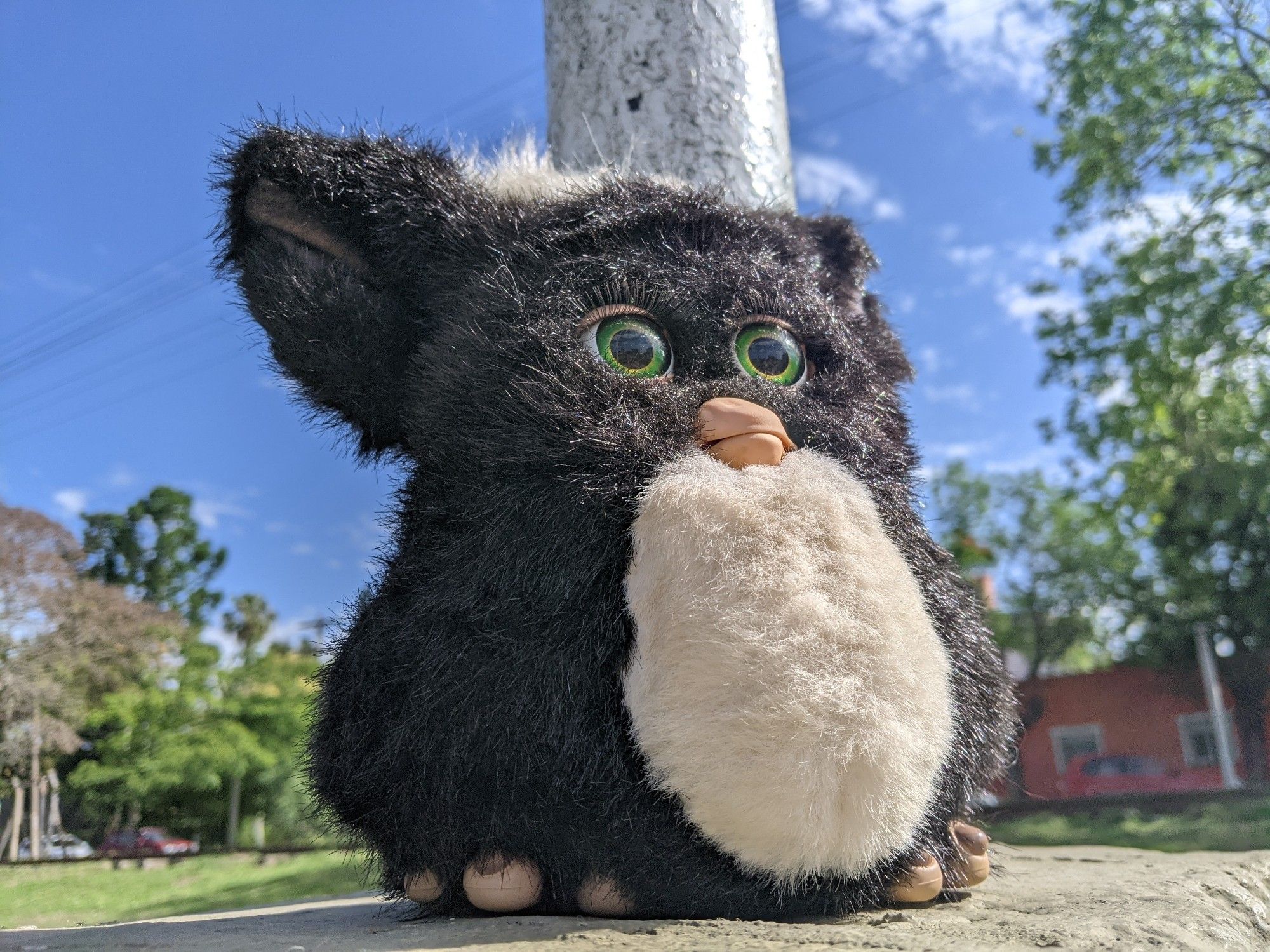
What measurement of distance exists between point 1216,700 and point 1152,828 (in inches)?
341

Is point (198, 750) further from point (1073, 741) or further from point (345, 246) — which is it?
point (1073, 741)

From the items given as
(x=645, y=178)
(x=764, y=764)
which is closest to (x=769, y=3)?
(x=645, y=178)

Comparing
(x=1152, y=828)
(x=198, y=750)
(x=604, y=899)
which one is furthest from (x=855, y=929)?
(x=198, y=750)

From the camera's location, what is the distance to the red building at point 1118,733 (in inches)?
544

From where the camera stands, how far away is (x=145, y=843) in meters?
4.08

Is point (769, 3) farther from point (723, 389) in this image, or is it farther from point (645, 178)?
point (723, 389)

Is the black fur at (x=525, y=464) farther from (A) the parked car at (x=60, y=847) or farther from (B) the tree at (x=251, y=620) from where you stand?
(B) the tree at (x=251, y=620)

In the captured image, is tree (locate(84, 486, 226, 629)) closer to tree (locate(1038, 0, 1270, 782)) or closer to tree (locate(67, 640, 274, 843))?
tree (locate(67, 640, 274, 843))

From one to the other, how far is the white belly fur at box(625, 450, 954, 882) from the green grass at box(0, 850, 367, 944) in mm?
936

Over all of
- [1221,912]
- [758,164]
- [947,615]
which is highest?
[758,164]

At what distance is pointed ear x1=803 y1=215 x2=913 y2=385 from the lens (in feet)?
6.70

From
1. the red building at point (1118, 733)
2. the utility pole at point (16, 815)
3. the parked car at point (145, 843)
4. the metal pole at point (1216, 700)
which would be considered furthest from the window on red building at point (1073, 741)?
the utility pole at point (16, 815)

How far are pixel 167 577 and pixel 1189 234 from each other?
1274 cm

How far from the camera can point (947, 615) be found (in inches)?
68.6
